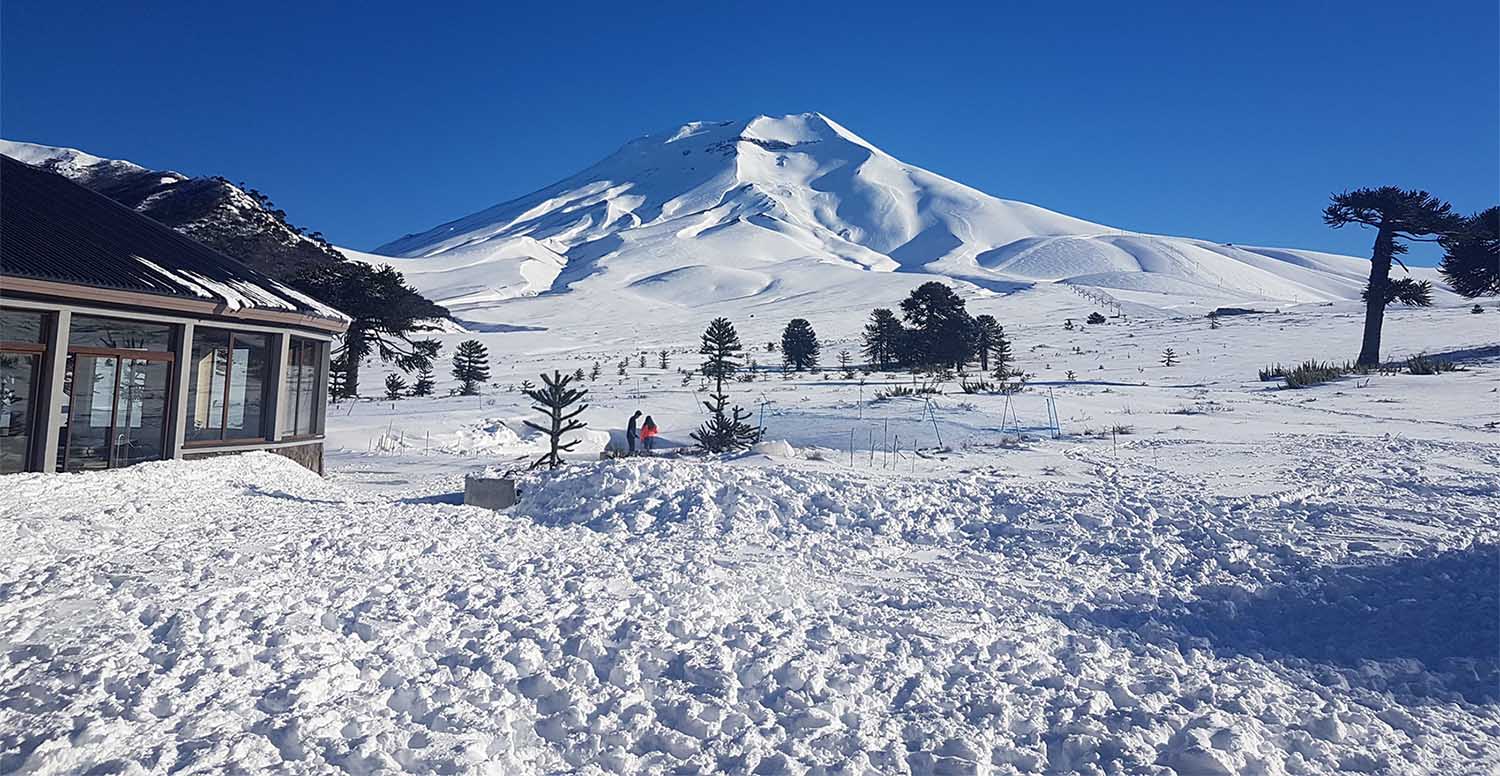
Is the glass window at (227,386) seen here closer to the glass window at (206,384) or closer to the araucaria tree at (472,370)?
the glass window at (206,384)

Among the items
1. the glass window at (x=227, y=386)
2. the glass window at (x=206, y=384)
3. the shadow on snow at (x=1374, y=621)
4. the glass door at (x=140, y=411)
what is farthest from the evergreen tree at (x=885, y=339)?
the shadow on snow at (x=1374, y=621)

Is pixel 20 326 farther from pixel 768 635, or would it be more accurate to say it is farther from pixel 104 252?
pixel 768 635

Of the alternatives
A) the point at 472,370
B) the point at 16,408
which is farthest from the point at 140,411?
the point at 472,370

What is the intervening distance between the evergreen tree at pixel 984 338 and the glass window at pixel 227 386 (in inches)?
1094

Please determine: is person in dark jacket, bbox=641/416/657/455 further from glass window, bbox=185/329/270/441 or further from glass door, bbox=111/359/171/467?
glass door, bbox=111/359/171/467

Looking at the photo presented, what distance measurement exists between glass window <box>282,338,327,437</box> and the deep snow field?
2416mm

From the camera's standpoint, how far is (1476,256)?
23.5 m

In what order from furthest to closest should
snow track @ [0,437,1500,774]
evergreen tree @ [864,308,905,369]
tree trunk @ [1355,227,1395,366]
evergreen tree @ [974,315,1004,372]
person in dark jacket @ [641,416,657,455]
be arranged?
1. evergreen tree @ [864,308,905,369]
2. evergreen tree @ [974,315,1004,372]
3. tree trunk @ [1355,227,1395,366]
4. person in dark jacket @ [641,416,657,455]
5. snow track @ [0,437,1500,774]

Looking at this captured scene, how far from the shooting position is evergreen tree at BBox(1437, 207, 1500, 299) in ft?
76.4

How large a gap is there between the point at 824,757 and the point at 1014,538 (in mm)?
4930

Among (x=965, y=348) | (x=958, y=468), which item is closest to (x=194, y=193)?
(x=965, y=348)

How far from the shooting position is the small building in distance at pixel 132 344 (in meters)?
10.4

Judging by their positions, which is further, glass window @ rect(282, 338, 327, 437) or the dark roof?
glass window @ rect(282, 338, 327, 437)

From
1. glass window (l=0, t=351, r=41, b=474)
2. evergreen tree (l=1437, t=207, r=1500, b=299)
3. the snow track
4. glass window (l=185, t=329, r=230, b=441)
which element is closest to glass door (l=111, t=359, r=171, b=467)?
glass window (l=185, t=329, r=230, b=441)
